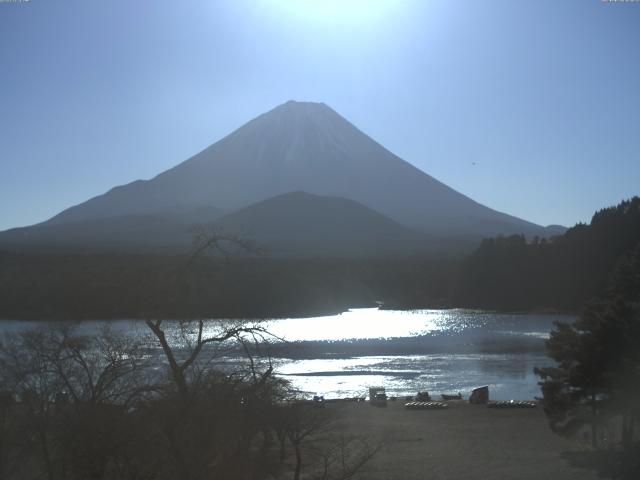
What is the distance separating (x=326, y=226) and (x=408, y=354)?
45351mm

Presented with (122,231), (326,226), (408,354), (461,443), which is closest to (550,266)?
(408,354)

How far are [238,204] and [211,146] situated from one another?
11.9 m

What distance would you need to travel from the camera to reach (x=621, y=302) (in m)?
9.35

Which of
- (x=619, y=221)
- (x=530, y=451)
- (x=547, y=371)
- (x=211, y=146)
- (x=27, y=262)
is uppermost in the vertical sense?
(x=211, y=146)

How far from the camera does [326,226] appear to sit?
69375 millimetres

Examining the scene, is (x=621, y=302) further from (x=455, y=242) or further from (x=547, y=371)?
(x=455, y=242)

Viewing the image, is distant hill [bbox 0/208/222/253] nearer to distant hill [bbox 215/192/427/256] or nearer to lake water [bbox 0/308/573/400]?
distant hill [bbox 215/192/427/256]

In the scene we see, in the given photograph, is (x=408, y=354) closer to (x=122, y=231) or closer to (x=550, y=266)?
(x=550, y=266)

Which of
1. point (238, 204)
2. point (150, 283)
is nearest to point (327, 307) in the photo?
point (150, 283)

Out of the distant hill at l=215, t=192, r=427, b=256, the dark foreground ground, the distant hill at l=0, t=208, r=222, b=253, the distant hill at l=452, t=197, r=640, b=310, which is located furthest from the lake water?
the distant hill at l=215, t=192, r=427, b=256

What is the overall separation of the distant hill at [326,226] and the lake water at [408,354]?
24.9 meters

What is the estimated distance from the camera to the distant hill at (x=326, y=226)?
6291 cm

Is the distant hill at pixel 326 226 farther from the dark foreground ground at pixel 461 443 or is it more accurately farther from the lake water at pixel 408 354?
the dark foreground ground at pixel 461 443

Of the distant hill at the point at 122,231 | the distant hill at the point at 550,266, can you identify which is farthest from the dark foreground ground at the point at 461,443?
the distant hill at the point at 122,231
